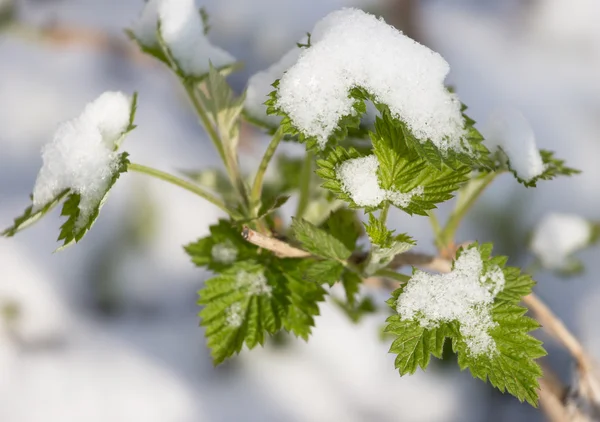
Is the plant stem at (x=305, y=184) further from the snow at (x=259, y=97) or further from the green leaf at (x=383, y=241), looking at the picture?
the green leaf at (x=383, y=241)

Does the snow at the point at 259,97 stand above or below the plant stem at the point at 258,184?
above

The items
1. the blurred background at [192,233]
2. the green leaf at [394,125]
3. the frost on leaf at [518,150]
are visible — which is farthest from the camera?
the blurred background at [192,233]

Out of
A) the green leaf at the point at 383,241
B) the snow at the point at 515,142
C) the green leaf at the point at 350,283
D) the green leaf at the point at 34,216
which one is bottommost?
the green leaf at the point at 350,283

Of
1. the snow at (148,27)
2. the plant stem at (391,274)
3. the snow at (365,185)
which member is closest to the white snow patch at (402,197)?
the snow at (365,185)

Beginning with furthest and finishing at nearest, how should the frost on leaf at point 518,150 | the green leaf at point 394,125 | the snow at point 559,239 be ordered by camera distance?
the snow at point 559,239
the frost on leaf at point 518,150
the green leaf at point 394,125

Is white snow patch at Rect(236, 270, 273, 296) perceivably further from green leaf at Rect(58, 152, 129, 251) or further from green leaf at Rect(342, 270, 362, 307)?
green leaf at Rect(58, 152, 129, 251)

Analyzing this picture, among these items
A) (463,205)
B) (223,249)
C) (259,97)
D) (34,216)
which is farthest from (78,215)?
(463,205)

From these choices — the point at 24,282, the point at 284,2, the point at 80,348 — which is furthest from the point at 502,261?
the point at 284,2
